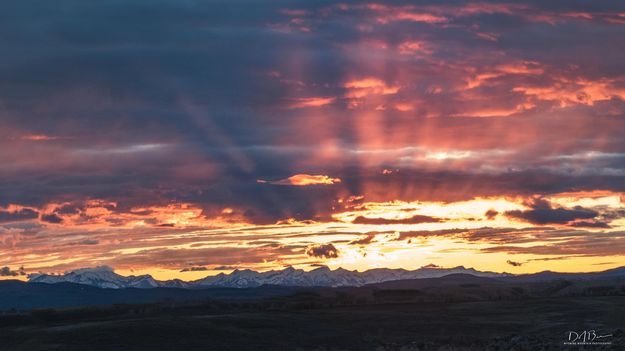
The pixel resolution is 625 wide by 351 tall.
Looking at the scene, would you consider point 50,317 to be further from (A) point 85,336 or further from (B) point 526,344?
(B) point 526,344

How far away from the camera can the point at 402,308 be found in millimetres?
182250

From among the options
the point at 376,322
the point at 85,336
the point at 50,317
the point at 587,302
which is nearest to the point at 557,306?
the point at 587,302

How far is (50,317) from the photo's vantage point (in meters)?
197

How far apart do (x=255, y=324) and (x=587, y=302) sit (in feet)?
248

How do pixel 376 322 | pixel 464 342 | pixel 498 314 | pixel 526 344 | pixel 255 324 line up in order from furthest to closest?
pixel 498 314 < pixel 376 322 < pixel 255 324 < pixel 464 342 < pixel 526 344

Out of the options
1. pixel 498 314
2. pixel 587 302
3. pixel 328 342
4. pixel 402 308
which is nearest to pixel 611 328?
pixel 328 342

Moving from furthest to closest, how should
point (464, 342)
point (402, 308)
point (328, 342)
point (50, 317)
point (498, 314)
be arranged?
point (50, 317) → point (402, 308) → point (498, 314) → point (328, 342) → point (464, 342)

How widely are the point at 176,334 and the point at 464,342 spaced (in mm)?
42746

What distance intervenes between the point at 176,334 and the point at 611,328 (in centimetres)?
6235

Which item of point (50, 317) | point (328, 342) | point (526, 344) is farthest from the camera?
point (50, 317)

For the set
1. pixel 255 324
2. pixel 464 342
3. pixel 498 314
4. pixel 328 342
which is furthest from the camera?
pixel 498 314

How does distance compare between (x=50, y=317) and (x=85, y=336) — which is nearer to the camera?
(x=85, y=336)

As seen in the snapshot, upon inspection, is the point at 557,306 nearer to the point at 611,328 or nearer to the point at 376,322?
the point at 376,322

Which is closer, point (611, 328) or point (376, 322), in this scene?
point (611, 328)
